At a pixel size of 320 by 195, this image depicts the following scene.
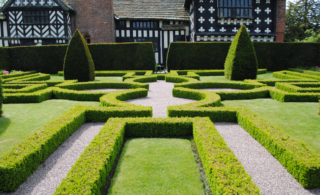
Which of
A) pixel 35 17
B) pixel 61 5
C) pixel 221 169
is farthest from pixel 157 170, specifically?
pixel 35 17

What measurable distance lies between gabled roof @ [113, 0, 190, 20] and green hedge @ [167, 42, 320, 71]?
21.0 feet

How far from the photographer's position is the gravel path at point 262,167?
3.44m

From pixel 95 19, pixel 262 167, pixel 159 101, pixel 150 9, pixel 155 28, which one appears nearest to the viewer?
pixel 262 167

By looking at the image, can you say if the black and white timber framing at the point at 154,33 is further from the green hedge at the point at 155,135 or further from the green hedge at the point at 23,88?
the green hedge at the point at 155,135

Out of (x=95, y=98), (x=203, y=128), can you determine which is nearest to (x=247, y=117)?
Result: (x=203, y=128)

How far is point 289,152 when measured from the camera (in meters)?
3.92

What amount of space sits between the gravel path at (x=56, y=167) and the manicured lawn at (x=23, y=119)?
1065mm

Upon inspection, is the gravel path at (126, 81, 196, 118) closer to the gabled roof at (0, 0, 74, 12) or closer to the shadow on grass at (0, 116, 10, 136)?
the shadow on grass at (0, 116, 10, 136)

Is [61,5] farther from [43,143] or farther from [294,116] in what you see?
[294,116]

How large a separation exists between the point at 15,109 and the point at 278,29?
25826 millimetres

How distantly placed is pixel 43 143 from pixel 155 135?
8.25 feet

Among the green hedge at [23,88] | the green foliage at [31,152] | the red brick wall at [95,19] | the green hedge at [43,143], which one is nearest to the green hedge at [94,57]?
the red brick wall at [95,19]

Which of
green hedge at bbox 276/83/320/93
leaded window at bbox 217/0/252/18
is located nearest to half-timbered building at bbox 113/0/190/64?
leaded window at bbox 217/0/252/18

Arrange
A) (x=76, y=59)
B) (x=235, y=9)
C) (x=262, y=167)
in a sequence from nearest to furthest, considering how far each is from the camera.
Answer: (x=262, y=167) < (x=76, y=59) < (x=235, y=9)
